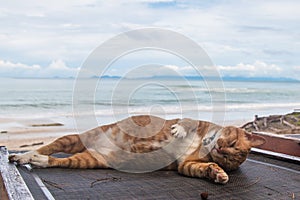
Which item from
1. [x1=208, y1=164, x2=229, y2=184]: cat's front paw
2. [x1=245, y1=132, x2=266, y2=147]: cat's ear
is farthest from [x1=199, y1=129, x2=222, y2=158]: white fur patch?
[x1=208, y1=164, x2=229, y2=184]: cat's front paw

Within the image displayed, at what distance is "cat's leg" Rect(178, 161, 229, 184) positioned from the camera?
9.54 feet

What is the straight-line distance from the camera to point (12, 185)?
88.9 inches

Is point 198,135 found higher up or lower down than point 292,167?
higher up

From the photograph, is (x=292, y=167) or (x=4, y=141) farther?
(x=4, y=141)

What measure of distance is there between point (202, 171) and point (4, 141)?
6568 millimetres

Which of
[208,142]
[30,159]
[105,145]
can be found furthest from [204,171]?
[30,159]

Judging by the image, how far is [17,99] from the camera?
16859mm

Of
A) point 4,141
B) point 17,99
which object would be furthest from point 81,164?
point 17,99

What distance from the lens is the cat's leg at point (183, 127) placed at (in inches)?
140

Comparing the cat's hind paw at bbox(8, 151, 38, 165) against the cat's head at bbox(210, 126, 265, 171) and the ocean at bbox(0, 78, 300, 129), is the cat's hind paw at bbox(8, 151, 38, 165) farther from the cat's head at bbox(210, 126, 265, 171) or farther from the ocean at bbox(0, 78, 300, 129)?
the ocean at bbox(0, 78, 300, 129)

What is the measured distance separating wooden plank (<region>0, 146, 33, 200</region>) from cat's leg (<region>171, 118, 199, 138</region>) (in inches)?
53.6

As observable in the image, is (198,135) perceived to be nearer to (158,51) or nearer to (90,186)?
(158,51)

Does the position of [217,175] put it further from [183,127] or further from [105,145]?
[105,145]

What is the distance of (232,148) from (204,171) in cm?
45
